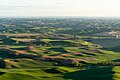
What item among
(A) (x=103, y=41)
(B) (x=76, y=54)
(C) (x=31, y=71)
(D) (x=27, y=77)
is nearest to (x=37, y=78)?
(D) (x=27, y=77)

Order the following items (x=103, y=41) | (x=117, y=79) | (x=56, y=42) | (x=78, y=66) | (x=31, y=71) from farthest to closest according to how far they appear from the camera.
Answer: (x=103, y=41)
(x=56, y=42)
(x=78, y=66)
(x=31, y=71)
(x=117, y=79)

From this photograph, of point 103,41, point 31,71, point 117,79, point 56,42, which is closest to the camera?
point 117,79

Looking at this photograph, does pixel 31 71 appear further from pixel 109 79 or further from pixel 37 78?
pixel 109 79

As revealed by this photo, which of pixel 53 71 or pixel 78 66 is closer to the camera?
pixel 53 71

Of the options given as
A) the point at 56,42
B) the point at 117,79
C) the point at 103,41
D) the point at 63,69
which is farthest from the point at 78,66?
the point at 103,41

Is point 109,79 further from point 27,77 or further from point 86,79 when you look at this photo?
point 27,77

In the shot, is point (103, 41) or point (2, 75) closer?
point (2, 75)
